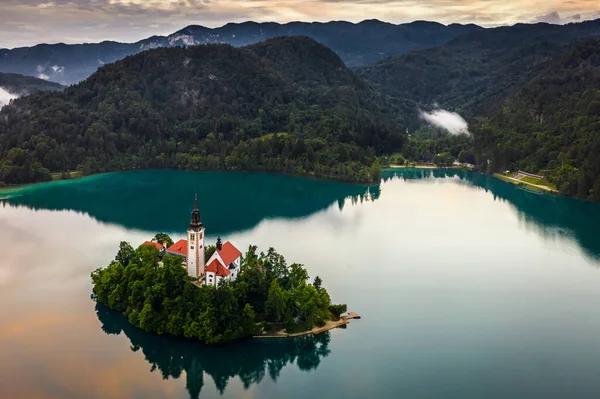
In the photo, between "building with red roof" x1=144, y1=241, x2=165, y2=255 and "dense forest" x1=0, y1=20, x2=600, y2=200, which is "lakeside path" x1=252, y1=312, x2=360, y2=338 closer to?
"building with red roof" x1=144, y1=241, x2=165, y2=255

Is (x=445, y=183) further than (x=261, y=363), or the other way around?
(x=445, y=183)

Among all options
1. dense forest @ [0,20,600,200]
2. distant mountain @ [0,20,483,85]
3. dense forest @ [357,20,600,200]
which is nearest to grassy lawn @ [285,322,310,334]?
dense forest @ [357,20,600,200]

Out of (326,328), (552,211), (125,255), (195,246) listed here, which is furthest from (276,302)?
(552,211)

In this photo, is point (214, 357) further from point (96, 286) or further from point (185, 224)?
point (185, 224)

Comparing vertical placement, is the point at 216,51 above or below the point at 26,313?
above

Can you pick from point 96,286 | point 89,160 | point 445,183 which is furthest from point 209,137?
point 96,286

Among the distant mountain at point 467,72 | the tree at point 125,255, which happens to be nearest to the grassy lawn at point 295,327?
the tree at point 125,255

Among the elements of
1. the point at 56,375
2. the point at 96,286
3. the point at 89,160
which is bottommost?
the point at 56,375

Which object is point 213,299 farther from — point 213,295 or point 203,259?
point 203,259
